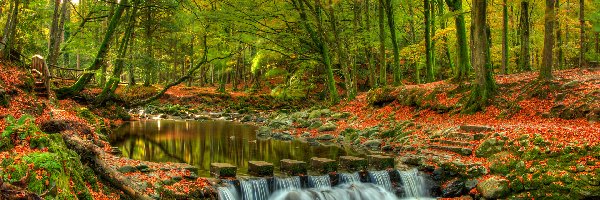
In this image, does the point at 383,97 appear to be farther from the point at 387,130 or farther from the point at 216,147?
the point at 216,147

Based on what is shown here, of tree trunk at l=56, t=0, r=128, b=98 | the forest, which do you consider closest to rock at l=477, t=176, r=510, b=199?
the forest

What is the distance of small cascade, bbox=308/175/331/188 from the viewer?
10361 mm

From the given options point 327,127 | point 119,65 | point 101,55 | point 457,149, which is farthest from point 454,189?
point 119,65

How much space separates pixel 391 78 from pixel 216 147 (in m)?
28.3

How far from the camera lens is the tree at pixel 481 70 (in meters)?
15.7

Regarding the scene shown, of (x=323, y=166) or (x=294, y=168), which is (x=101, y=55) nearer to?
(x=294, y=168)

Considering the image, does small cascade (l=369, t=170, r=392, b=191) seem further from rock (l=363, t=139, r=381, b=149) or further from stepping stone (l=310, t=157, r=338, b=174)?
rock (l=363, t=139, r=381, b=149)

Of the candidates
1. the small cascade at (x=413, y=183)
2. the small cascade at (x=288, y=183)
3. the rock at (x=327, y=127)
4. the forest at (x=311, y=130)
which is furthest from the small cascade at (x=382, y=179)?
the rock at (x=327, y=127)

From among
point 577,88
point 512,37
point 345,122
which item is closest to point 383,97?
point 345,122

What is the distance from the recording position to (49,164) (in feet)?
18.0

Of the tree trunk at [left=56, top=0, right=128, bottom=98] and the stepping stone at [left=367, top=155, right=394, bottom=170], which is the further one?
the tree trunk at [left=56, top=0, right=128, bottom=98]

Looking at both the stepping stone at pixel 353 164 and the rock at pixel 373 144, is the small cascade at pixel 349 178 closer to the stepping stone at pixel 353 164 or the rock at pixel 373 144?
the stepping stone at pixel 353 164

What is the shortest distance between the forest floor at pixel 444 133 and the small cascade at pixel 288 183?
166cm

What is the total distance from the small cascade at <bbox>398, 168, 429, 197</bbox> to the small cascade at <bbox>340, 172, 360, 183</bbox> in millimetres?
1226
